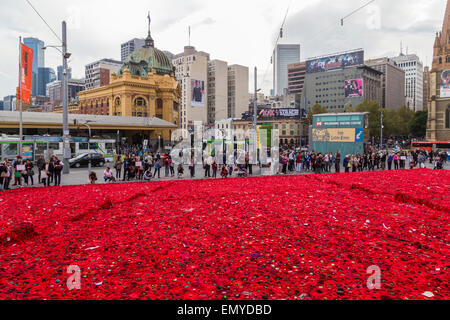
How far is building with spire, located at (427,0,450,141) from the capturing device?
289 feet

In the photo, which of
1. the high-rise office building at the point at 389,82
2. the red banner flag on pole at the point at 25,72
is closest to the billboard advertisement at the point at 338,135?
the red banner flag on pole at the point at 25,72

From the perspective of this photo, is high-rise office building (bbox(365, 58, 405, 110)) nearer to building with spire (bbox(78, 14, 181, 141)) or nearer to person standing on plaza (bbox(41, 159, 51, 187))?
building with spire (bbox(78, 14, 181, 141))

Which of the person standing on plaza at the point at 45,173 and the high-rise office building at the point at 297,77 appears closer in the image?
the person standing on plaza at the point at 45,173

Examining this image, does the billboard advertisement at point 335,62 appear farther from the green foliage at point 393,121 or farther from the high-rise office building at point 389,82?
the high-rise office building at point 389,82

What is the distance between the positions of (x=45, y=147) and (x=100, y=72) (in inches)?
5126

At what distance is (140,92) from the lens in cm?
7744

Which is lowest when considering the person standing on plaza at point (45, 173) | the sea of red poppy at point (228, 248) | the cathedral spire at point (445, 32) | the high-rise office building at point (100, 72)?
the sea of red poppy at point (228, 248)

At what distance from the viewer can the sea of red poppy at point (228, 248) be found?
4555 millimetres

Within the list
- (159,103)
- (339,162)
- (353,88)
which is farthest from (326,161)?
(353,88)

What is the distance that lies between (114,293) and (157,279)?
648 millimetres

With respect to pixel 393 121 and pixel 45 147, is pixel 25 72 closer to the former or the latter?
pixel 45 147

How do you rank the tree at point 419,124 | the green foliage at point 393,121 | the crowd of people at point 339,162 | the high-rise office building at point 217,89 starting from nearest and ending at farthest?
the crowd of people at point 339,162
the green foliage at point 393,121
the tree at point 419,124
the high-rise office building at point 217,89

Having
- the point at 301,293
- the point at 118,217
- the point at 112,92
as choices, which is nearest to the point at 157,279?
the point at 301,293
